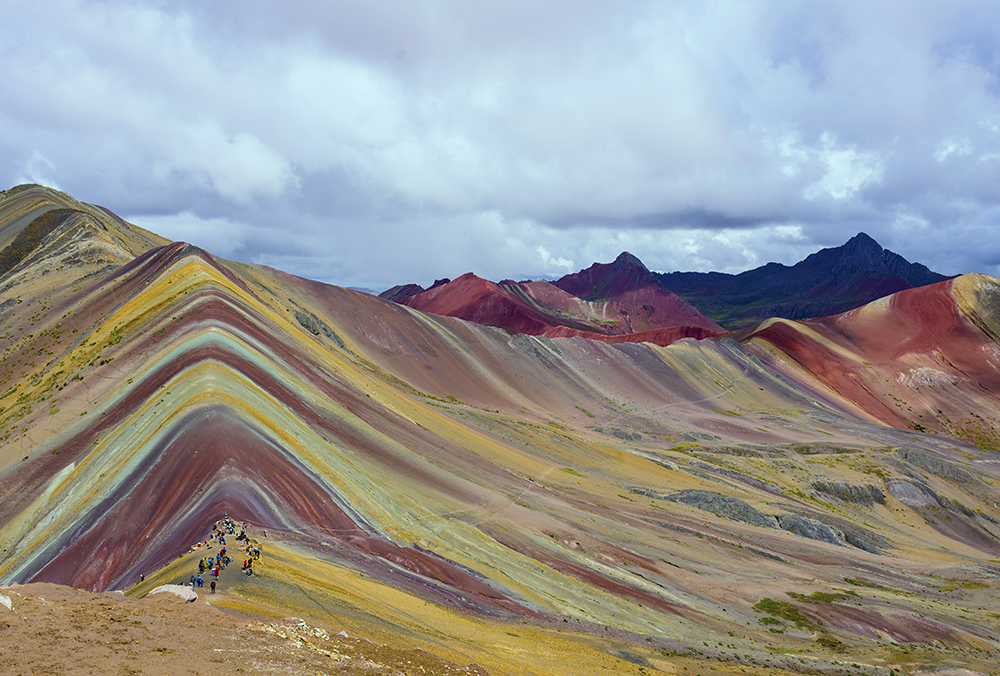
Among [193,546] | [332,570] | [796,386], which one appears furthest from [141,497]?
→ [796,386]

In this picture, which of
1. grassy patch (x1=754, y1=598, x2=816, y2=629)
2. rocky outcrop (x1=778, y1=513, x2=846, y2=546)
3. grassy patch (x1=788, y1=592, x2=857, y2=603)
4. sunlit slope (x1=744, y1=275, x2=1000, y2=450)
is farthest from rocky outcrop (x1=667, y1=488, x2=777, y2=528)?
sunlit slope (x1=744, y1=275, x2=1000, y2=450)

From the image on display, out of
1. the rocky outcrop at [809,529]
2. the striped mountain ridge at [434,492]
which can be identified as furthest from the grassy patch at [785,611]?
the rocky outcrop at [809,529]

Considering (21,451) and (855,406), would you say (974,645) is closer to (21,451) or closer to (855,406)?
(21,451)

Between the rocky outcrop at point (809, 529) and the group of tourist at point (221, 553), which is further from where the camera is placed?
the rocky outcrop at point (809, 529)

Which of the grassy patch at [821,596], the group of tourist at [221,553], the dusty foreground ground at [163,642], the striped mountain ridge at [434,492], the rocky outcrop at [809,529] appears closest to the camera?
the dusty foreground ground at [163,642]

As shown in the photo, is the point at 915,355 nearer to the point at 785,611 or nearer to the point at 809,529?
the point at 809,529

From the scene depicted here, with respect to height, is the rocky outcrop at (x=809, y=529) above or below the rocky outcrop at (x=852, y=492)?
below

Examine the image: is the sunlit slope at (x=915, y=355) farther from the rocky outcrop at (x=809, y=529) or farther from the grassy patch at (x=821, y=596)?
the grassy patch at (x=821, y=596)

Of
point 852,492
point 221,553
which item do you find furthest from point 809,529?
point 221,553
